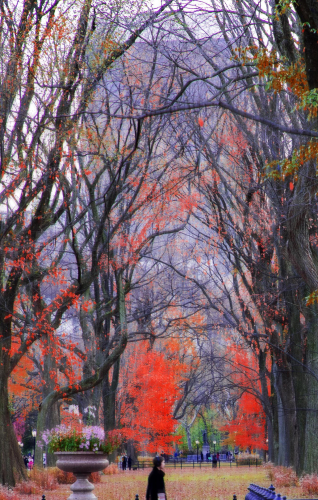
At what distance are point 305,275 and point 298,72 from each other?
21.1 feet

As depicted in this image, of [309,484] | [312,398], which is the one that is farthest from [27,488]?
[312,398]

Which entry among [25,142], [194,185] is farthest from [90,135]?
[194,185]

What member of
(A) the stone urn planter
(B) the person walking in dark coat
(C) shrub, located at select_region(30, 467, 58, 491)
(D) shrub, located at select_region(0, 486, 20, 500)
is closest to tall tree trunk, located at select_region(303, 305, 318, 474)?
(A) the stone urn planter

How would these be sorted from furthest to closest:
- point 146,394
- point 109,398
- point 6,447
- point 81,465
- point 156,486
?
point 146,394 < point 109,398 < point 6,447 < point 81,465 < point 156,486

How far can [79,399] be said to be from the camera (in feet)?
106

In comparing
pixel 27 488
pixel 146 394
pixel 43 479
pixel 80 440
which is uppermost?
pixel 146 394

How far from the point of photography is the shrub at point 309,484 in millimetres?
16167

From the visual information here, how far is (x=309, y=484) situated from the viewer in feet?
54.5

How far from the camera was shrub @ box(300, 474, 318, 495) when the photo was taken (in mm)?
16167

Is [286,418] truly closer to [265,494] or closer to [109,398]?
[109,398]

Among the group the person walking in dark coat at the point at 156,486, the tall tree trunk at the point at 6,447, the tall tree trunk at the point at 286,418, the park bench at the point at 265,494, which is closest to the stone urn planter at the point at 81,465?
the tall tree trunk at the point at 6,447

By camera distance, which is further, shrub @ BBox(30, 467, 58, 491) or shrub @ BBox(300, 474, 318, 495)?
shrub @ BBox(30, 467, 58, 491)

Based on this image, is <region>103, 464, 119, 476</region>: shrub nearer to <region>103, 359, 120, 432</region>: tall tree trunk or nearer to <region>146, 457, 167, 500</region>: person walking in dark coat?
<region>103, 359, 120, 432</region>: tall tree trunk

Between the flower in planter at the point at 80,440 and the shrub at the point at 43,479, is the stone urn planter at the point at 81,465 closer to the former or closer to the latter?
the flower in planter at the point at 80,440
